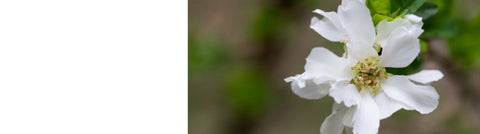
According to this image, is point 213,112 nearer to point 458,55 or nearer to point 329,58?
point 458,55

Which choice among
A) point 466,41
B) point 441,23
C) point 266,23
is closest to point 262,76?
point 266,23

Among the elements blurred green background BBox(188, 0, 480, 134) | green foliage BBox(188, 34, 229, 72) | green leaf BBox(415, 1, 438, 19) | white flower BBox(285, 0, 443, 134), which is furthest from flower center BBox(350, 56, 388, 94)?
green foliage BBox(188, 34, 229, 72)

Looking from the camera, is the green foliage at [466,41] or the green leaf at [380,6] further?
the green foliage at [466,41]

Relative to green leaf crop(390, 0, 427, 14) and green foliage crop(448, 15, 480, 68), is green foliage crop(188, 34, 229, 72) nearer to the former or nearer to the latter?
green foliage crop(448, 15, 480, 68)

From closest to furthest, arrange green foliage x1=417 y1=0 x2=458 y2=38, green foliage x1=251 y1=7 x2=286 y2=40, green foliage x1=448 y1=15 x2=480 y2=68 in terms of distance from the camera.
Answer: green foliage x1=417 y1=0 x2=458 y2=38, green foliage x1=448 y1=15 x2=480 y2=68, green foliage x1=251 y1=7 x2=286 y2=40

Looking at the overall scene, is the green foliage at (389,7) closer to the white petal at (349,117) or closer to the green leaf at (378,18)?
the green leaf at (378,18)

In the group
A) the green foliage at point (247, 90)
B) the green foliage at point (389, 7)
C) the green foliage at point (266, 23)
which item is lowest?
the green foliage at point (247, 90)

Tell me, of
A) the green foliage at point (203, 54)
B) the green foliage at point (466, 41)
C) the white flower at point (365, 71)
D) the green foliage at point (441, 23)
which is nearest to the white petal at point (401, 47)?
the white flower at point (365, 71)

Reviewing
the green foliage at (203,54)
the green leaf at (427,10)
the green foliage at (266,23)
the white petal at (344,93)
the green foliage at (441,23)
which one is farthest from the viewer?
the green foliage at (266,23)

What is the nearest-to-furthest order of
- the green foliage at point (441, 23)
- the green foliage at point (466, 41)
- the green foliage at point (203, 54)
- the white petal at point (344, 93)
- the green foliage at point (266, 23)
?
1. the white petal at point (344, 93)
2. the green foliage at point (441, 23)
3. the green foliage at point (466, 41)
4. the green foliage at point (203, 54)
5. the green foliage at point (266, 23)
